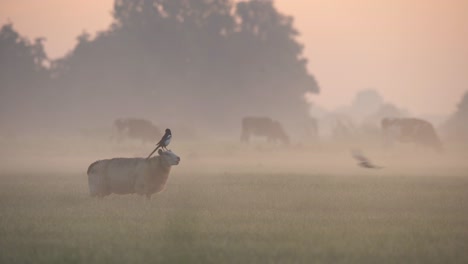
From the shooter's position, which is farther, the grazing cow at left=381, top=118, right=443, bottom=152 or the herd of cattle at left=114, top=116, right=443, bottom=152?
the herd of cattle at left=114, top=116, right=443, bottom=152

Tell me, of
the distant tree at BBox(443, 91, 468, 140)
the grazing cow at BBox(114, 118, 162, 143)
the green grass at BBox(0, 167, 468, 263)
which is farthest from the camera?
the distant tree at BBox(443, 91, 468, 140)

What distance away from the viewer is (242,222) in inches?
598

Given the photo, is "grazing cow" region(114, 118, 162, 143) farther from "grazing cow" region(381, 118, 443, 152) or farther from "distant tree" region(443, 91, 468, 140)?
"distant tree" region(443, 91, 468, 140)

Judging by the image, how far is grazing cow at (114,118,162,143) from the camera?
164ft

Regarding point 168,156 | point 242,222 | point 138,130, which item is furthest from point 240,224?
point 138,130

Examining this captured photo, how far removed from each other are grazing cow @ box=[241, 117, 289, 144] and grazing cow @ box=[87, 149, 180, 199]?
33.3 meters

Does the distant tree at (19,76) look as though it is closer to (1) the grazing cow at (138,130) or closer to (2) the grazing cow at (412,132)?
(1) the grazing cow at (138,130)

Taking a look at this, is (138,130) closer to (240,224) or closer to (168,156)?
(168,156)

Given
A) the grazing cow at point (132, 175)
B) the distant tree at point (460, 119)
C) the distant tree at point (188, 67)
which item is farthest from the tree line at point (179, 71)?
the grazing cow at point (132, 175)

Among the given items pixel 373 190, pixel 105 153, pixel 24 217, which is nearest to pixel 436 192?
pixel 373 190

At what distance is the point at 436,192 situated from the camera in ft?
70.6

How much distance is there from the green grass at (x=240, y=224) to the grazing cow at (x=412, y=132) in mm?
21873

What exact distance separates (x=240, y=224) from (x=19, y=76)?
67535 millimetres

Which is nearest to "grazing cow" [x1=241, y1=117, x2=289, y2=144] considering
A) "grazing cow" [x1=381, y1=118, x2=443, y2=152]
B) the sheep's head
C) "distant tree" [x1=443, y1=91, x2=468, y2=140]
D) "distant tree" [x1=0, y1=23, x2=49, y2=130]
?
"grazing cow" [x1=381, y1=118, x2=443, y2=152]
